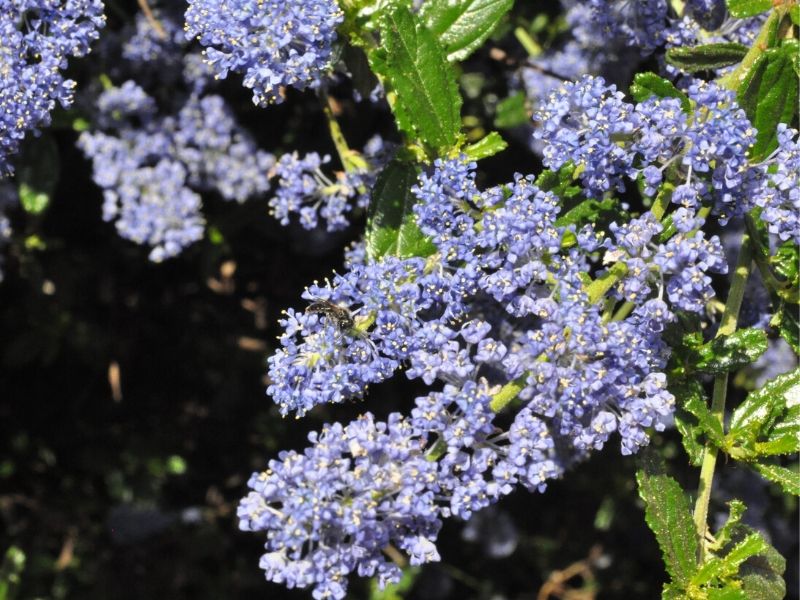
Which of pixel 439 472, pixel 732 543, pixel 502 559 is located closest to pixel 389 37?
pixel 439 472

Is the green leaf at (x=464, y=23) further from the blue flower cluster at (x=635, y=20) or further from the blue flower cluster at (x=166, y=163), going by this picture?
the blue flower cluster at (x=166, y=163)

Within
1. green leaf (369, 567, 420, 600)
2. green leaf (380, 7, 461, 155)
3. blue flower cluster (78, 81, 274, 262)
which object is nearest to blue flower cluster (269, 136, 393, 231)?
green leaf (380, 7, 461, 155)

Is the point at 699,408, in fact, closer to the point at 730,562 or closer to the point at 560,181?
the point at 730,562

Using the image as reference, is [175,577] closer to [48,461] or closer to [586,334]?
[48,461]

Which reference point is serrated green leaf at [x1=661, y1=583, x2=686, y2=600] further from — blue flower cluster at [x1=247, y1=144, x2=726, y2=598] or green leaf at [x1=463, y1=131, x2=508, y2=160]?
green leaf at [x1=463, y1=131, x2=508, y2=160]

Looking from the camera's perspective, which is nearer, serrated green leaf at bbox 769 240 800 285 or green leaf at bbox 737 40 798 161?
green leaf at bbox 737 40 798 161
